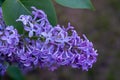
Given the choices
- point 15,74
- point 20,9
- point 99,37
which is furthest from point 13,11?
point 99,37

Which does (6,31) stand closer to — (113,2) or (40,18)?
(40,18)

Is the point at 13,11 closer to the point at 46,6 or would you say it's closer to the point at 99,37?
the point at 46,6

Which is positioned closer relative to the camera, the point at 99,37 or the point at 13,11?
the point at 13,11

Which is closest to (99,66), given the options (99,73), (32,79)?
(99,73)

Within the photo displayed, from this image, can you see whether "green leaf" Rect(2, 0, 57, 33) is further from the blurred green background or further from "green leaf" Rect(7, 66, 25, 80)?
the blurred green background

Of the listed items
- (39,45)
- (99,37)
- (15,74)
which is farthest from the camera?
(99,37)

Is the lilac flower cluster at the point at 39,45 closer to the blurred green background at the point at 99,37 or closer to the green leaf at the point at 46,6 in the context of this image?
the green leaf at the point at 46,6

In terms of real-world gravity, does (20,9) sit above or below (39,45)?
above

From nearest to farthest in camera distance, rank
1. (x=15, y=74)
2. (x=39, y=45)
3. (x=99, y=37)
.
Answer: (x=39, y=45) < (x=15, y=74) < (x=99, y=37)
